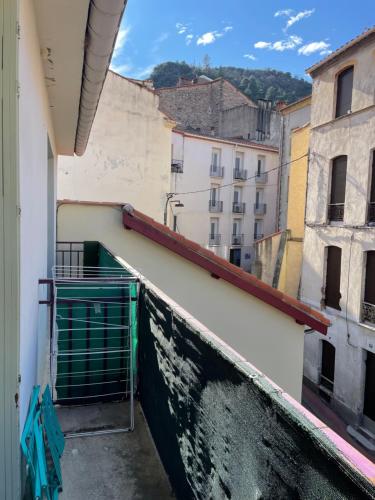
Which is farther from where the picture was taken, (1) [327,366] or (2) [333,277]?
(1) [327,366]

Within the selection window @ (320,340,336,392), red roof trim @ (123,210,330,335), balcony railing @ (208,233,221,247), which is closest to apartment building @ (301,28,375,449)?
window @ (320,340,336,392)

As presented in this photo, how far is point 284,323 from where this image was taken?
6371 millimetres

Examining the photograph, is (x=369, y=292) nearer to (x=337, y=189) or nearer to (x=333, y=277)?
(x=333, y=277)

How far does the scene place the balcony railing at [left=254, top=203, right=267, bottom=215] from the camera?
3144cm

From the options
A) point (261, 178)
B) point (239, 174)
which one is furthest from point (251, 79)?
point (239, 174)

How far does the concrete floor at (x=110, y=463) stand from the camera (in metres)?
2.57

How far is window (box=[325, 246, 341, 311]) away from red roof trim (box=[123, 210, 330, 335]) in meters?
8.28

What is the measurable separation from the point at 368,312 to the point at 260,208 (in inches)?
785

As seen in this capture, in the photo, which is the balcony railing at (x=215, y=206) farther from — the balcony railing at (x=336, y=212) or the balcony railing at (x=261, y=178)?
the balcony railing at (x=336, y=212)

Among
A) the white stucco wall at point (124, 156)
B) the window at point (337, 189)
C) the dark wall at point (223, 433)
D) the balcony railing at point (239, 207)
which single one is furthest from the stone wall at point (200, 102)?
the dark wall at point (223, 433)

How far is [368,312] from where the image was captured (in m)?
12.4

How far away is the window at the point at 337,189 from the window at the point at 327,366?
4.71m

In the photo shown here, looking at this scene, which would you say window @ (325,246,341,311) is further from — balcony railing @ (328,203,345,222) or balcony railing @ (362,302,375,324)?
balcony railing @ (362,302,375,324)

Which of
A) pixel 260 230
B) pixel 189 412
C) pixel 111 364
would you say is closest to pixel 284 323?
pixel 111 364
